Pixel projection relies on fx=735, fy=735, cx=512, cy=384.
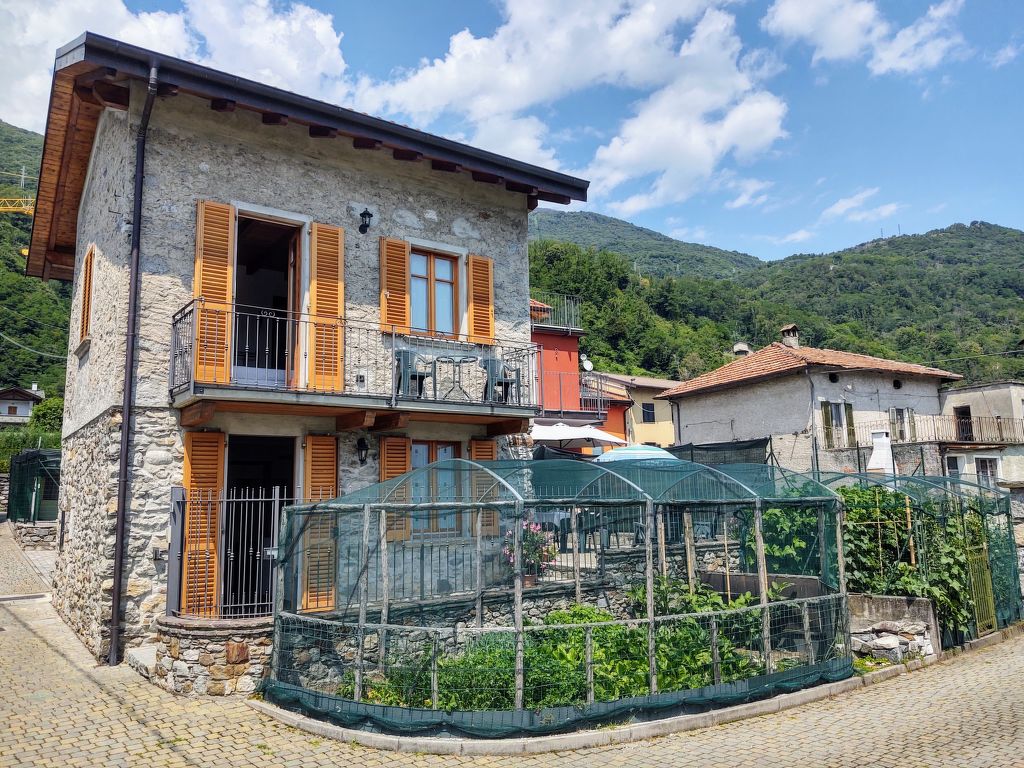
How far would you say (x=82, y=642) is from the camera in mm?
10344

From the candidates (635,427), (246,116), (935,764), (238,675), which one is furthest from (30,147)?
(935,764)

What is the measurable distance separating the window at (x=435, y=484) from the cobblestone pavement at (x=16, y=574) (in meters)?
8.44

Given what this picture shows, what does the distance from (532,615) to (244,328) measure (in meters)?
7.15

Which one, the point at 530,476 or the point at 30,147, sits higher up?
the point at 30,147

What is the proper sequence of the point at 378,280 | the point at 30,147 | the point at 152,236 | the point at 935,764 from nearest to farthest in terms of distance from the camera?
the point at 935,764, the point at 152,236, the point at 378,280, the point at 30,147

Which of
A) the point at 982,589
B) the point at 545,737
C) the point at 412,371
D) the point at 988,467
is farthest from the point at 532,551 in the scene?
the point at 988,467

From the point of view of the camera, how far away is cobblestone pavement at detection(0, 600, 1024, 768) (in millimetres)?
6539

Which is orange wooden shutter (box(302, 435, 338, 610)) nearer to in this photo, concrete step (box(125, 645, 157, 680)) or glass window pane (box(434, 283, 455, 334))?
concrete step (box(125, 645, 157, 680))

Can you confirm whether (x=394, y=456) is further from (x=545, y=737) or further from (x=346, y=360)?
(x=545, y=737)

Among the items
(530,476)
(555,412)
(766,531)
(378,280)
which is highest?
(378,280)

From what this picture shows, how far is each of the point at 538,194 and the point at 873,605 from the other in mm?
8946

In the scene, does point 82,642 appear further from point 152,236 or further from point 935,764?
point 935,764

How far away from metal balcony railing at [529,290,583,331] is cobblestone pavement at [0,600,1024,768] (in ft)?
52.1

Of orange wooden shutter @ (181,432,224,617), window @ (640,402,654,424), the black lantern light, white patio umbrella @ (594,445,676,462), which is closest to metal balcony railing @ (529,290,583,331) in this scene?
white patio umbrella @ (594,445,676,462)
